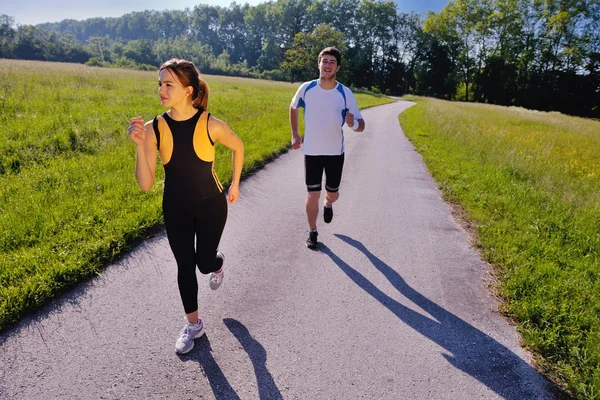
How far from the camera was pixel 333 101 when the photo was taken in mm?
3871

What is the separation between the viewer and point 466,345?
2729 mm

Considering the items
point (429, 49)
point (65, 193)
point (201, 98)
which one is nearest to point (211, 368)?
point (201, 98)

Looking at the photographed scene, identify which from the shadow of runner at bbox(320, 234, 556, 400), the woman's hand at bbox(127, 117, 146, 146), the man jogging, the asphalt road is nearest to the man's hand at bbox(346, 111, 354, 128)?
the man jogging

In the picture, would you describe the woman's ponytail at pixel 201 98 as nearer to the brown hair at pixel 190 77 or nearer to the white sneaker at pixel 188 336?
the brown hair at pixel 190 77

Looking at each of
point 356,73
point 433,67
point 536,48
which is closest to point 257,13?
point 356,73

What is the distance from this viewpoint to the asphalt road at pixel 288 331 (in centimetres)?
223

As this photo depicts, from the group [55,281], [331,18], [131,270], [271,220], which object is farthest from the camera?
[331,18]

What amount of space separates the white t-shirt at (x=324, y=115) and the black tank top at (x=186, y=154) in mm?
1742

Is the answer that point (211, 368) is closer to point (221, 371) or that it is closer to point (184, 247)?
point (221, 371)

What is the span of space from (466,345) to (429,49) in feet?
259

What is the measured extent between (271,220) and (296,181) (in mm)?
2057

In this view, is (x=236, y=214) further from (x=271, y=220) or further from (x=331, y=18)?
(x=331, y=18)

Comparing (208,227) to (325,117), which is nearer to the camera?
(208,227)

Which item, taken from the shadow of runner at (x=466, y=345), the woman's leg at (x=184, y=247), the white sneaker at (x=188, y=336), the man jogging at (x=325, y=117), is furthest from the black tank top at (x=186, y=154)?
the shadow of runner at (x=466, y=345)
